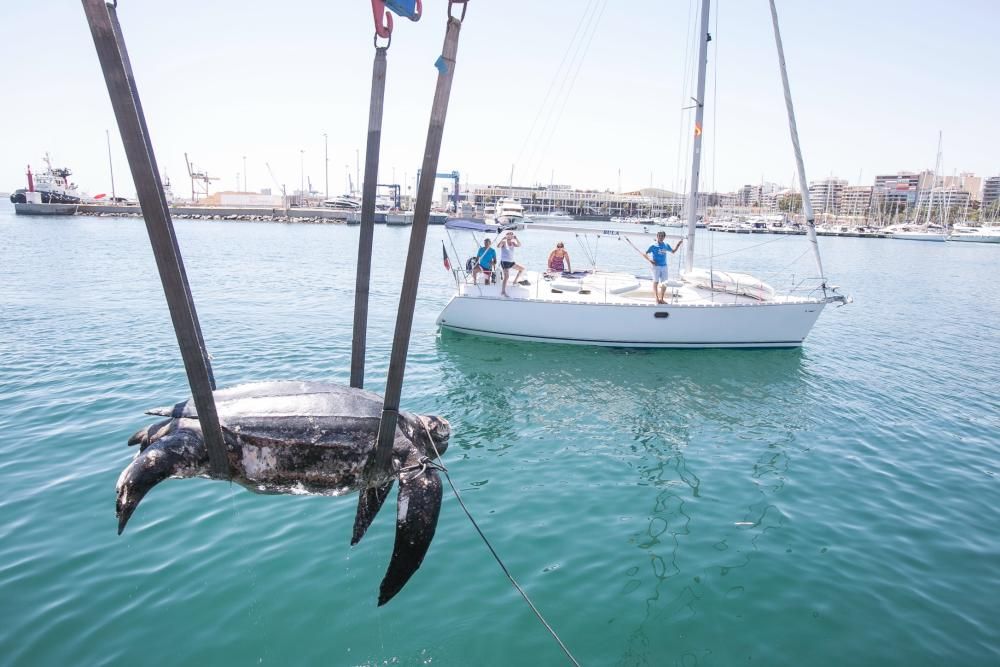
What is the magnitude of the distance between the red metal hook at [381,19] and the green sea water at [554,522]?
5.96 m

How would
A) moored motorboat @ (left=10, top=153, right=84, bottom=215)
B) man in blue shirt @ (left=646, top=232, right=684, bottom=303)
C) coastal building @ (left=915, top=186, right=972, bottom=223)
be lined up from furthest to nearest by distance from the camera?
1. coastal building @ (left=915, top=186, right=972, bottom=223)
2. moored motorboat @ (left=10, top=153, right=84, bottom=215)
3. man in blue shirt @ (left=646, top=232, right=684, bottom=303)

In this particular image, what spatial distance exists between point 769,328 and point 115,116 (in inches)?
759

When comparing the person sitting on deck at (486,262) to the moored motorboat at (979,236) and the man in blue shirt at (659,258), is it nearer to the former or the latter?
the man in blue shirt at (659,258)

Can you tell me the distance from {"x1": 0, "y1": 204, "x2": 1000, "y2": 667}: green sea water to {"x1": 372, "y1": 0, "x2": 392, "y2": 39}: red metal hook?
5956 mm

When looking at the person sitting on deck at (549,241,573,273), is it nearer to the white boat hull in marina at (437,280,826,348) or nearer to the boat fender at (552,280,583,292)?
the boat fender at (552,280,583,292)

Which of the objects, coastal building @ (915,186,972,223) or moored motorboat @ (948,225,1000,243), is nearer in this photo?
moored motorboat @ (948,225,1000,243)

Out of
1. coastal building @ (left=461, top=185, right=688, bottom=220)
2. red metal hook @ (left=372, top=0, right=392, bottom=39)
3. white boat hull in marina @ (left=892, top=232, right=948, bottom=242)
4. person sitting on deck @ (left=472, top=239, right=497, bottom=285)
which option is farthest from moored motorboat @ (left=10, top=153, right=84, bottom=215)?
white boat hull in marina @ (left=892, top=232, right=948, bottom=242)

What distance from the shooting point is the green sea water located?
245 inches

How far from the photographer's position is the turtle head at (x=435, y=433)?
504 centimetres

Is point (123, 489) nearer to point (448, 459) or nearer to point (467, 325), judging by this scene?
point (448, 459)

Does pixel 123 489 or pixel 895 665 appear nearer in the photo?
pixel 123 489

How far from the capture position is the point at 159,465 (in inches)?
163

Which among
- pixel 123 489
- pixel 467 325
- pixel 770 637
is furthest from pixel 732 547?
pixel 467 325

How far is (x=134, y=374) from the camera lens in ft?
46.4
